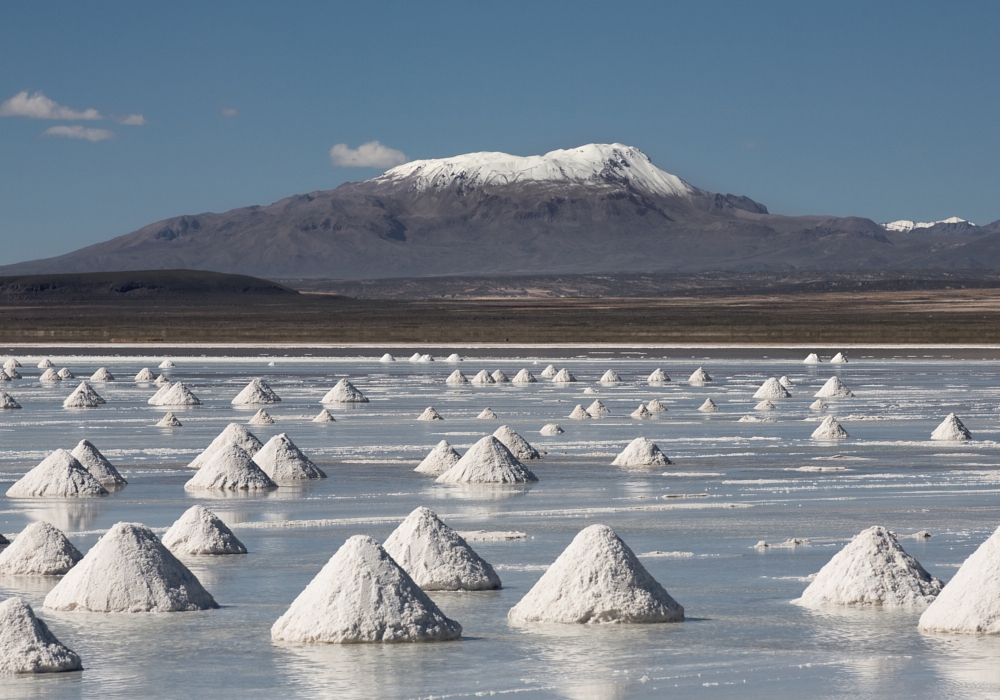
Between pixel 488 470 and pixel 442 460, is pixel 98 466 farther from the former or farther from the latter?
pixel 488 470

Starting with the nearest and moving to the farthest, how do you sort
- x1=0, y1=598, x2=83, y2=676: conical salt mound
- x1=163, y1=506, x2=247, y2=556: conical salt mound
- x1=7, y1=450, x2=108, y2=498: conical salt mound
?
x1=0, y1=598, x2=83, y2=676: conical salt mound → x1=163, y1=506, x2=247, y2=556: conical salt mound → x1=7, y1=450, x2=108, y2=498: conical salt mound

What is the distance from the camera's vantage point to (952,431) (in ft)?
86.9

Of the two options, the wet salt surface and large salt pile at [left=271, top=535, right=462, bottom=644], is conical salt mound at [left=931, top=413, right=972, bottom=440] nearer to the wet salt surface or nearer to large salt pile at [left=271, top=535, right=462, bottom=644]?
the wet salt surface

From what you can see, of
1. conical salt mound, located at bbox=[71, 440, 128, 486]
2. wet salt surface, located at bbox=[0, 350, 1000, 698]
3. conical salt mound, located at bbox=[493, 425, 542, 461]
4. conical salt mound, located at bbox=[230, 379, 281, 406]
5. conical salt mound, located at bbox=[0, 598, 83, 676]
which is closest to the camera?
conical salt mound, located at bbox=[0, 598, 83, 676]

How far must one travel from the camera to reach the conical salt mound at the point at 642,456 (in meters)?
22.5

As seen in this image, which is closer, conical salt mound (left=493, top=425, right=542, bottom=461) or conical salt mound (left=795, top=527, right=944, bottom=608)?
conical salt mound (left=795, top=527, right=944, bottom=608)

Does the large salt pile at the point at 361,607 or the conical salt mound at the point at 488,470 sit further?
the conical salt mound at the point at 488,470

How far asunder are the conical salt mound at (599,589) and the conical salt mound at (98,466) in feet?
34.0

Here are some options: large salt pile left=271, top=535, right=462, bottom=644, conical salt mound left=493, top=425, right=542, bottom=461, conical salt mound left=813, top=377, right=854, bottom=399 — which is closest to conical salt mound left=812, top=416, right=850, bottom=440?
conical salt mound left=493, top=425, right=542, bottom=461

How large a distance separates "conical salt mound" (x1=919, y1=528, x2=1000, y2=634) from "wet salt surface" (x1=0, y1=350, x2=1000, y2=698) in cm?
33

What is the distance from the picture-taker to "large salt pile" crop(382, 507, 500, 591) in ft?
41.0

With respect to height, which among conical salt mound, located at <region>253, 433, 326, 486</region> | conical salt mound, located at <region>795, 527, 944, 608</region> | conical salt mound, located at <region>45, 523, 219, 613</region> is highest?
conical salt mound, located at <region>253, 433, 326, 486</region>

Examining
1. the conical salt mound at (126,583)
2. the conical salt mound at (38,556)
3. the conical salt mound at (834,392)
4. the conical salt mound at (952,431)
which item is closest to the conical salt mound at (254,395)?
the conical salt mound at (834,392)

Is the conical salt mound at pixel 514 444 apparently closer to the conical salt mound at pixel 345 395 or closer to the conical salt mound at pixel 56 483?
the conical salt mound at pixel 56 483
